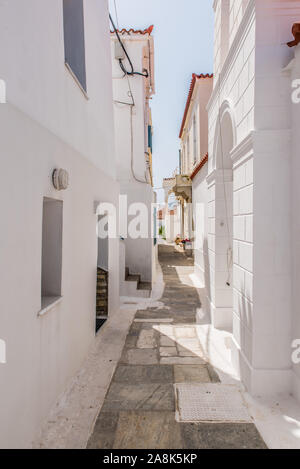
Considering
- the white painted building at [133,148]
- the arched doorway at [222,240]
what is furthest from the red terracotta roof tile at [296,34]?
the white painted building at [133,148]

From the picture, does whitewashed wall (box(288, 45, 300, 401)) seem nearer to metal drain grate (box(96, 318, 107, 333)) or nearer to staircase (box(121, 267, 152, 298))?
metal drain grate (box(96, 318, 107, 333))

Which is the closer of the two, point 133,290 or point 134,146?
point 133,290

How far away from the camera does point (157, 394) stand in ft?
11.2

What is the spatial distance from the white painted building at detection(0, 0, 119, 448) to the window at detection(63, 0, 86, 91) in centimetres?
1

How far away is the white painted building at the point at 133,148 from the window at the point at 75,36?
18.7 feet

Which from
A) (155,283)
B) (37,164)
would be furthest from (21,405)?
(155,283)

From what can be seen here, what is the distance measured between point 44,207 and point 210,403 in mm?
2819

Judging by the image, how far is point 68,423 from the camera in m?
2.88

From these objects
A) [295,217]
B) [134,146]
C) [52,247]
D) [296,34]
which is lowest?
[52,247]

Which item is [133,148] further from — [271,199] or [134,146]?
[271,199]

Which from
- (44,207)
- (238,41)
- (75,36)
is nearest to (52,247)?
(44,207)

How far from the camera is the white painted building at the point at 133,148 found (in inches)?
390

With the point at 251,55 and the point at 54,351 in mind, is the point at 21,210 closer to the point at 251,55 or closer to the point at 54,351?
the point at 54,351

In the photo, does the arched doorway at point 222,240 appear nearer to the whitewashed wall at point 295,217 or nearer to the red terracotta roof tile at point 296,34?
the whitewashed wall at point 295,217
